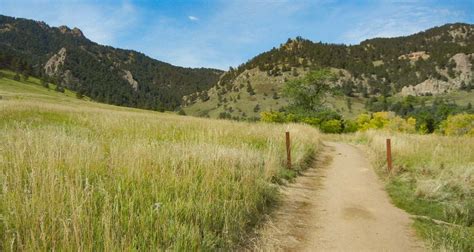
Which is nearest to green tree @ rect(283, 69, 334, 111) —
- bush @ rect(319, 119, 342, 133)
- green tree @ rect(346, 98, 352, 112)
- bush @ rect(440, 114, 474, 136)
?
bush @ rect(319, 119, 342, 133)

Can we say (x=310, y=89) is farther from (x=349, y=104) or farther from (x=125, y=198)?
(x=349, y=104)

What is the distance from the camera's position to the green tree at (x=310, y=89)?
244ft

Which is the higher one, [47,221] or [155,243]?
[47,221]

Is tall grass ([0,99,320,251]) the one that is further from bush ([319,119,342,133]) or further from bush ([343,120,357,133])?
bush ([343,120,357,133])

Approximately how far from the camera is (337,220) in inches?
315

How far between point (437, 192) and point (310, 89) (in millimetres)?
67682

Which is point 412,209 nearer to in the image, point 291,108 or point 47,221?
point 47,221

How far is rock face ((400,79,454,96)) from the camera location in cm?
18625

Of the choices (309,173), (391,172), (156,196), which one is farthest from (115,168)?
(391,172)

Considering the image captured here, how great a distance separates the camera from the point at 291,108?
79.2 m

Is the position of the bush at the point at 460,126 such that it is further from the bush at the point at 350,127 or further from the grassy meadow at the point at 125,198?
the grassy meadow at the point at 125,198

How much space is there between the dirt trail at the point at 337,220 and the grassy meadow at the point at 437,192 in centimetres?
41

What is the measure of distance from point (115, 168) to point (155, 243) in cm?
230

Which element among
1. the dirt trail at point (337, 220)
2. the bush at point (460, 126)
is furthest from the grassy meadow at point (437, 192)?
the bush at point (460, 126)
